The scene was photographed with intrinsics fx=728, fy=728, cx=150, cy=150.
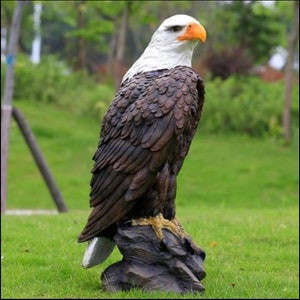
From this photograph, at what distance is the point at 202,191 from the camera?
14789 millimetres

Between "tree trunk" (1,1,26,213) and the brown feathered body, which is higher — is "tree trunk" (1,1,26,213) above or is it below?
below

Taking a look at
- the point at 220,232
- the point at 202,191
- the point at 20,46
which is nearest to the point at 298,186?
the point at 202,191

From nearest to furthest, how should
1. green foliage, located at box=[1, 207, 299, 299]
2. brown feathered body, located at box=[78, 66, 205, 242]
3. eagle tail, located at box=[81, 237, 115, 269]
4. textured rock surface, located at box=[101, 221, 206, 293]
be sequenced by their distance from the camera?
brown feathered body, located at box=[78, 66, 205, 242]
textured rock surface, located at box=[101, 221, 206, 293]
eagle tail, located at box=[81, 237, 115, 269]
green foliage, located at box=[1, 207, 299, 299]

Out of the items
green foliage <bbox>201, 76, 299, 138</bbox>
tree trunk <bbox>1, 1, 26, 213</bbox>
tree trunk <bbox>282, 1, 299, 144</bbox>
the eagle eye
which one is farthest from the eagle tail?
green foliage <bbox>201, 76, 299, 138</bbox>

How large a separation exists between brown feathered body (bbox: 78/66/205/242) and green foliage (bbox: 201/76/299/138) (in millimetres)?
13410

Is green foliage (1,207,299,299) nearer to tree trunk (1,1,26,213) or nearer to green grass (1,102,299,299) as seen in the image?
green grass (1,102,299,299)

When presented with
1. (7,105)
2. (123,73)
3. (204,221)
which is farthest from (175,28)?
(123,73)

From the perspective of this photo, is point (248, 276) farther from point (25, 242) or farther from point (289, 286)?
point (25, 242)

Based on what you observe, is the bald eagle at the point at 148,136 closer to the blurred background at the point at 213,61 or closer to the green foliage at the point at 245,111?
the blurred background at the point at 213,61

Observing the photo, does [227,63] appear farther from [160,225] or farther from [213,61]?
[160,225]

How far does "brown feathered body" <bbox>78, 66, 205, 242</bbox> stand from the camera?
502 cm

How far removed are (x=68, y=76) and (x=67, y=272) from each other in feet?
62.9

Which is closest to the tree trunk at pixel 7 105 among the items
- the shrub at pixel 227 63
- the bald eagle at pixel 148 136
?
the bald eagle at pixel 148 136

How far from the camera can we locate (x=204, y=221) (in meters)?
8.74
